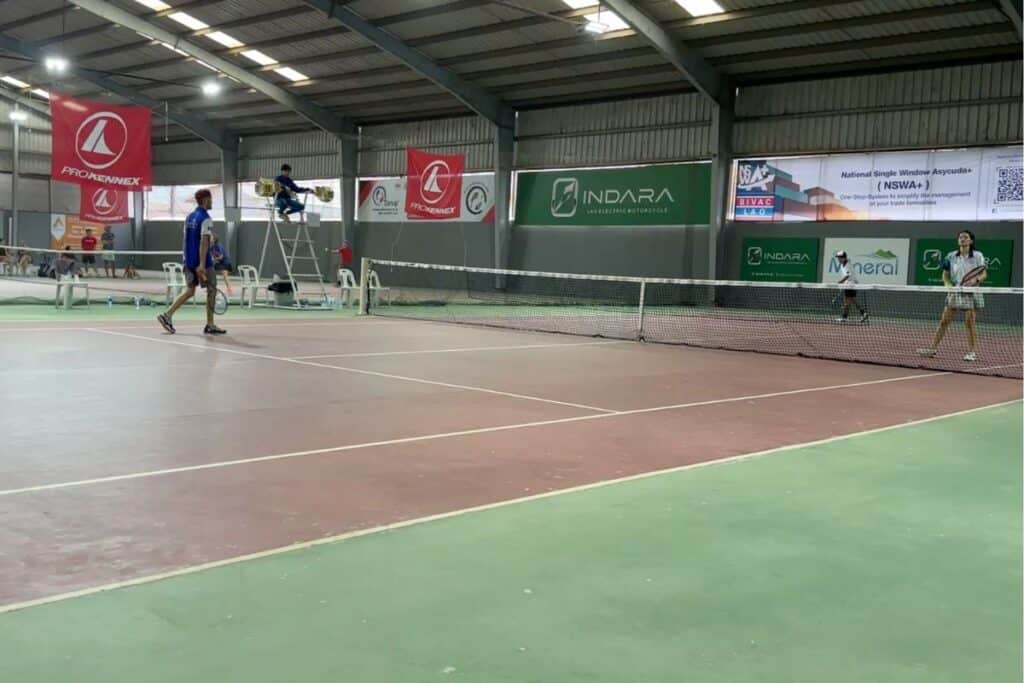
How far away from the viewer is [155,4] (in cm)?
2784

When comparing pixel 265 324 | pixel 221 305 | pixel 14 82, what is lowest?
pixel 265 324

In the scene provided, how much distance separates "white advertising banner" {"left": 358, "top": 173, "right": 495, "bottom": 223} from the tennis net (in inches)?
88.9

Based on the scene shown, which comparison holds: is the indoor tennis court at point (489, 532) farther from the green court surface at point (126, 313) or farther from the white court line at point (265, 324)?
the green court surface at point (126, 313)

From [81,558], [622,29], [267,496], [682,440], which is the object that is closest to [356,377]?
[682,440]

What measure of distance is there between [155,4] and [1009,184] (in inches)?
935

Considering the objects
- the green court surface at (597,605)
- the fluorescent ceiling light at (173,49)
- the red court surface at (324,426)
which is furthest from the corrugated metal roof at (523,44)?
the green court surface at (597,605)

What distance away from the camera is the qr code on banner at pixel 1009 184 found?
75.9 feet

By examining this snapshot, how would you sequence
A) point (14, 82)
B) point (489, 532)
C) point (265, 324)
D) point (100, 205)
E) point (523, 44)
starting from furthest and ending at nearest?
point (14, 82) → point (523, 44) → point (100, 205) → point (265, 324) → point (489, 532)

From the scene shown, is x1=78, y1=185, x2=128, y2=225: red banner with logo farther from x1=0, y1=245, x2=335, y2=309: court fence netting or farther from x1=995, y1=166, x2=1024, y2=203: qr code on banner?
x1=995, y1=166, x2=1024, y2=203: qr code on banner

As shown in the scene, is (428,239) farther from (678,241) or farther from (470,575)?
(470,575)

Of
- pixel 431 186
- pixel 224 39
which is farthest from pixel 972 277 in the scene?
pixel 224 39

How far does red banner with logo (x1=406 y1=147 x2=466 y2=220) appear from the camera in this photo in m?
26.8

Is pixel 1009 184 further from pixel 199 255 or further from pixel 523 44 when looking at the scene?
pixel 199 255

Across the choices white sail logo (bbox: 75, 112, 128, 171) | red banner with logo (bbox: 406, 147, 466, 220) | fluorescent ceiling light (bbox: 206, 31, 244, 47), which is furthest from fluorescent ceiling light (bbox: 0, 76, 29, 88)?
white sail logo (bbox: 75, 112, 128, 171)
